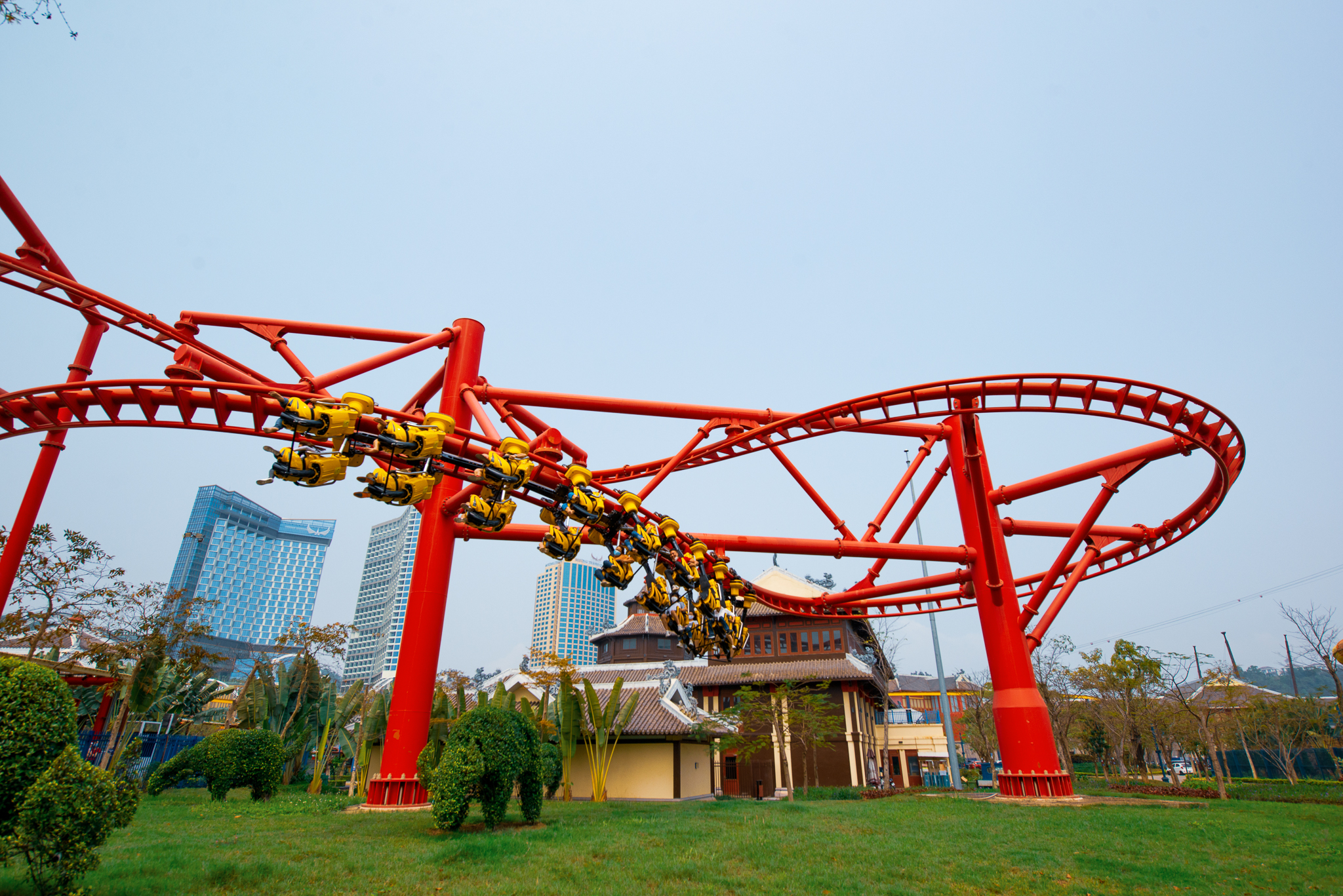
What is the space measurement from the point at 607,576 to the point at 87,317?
859cm

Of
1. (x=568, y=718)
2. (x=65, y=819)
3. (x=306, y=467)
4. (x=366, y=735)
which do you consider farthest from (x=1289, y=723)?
(x=65, y=819)

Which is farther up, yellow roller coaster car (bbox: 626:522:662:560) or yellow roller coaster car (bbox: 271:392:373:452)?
yellow roller coaster car (bbox: 271:392:373:452)

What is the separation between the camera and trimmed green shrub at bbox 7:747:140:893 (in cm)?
488

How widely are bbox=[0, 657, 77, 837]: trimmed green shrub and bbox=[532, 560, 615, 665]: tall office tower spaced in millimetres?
159357

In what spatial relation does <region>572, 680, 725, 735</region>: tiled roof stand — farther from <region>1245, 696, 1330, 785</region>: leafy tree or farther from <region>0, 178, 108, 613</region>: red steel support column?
<region>1245, 696, 1330, 785</region>: leafy tree

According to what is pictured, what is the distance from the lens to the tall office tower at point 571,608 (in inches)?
6521

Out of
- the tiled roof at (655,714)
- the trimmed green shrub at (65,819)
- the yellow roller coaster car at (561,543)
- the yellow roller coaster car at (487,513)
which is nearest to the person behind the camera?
the trimmed green shrub at (65,819)

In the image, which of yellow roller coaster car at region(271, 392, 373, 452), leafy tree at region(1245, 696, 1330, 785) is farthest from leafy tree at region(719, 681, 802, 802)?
leafy tree at region(1245, 696, 1330, 785)

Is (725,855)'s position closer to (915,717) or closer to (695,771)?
(695,771)

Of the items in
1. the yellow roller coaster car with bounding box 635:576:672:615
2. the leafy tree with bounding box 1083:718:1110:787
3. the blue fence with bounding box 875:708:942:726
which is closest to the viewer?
the yellow roller coaster car with bounding box 635:576:672:615

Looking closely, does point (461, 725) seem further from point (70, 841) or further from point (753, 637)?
point (753, 637)

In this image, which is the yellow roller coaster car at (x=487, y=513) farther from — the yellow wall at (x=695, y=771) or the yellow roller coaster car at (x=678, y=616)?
the yellow wall at (x=695, y=771)

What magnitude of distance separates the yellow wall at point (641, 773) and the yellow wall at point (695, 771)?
24 centimetres

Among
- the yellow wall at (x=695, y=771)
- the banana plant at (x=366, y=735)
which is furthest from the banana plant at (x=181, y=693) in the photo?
the yellow wall at (x=695, y=771)
